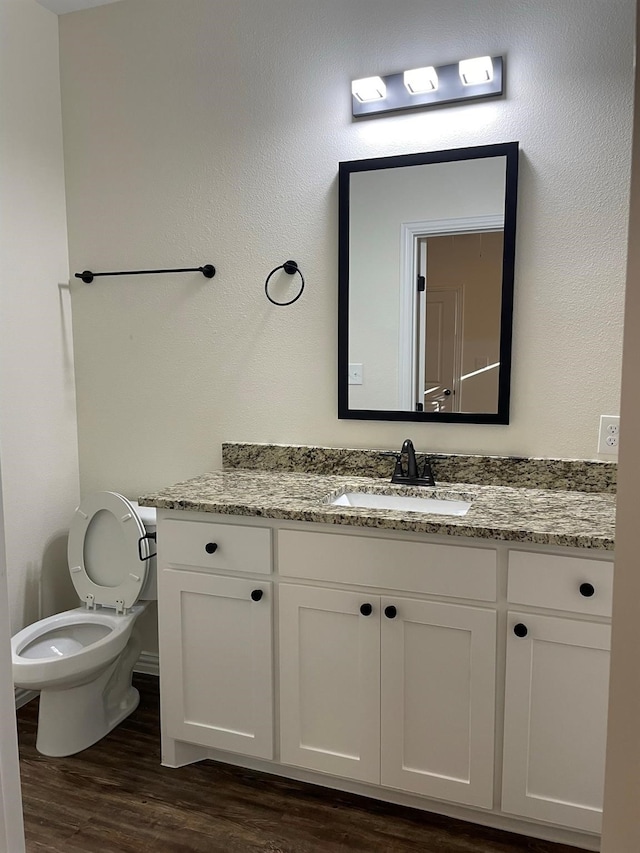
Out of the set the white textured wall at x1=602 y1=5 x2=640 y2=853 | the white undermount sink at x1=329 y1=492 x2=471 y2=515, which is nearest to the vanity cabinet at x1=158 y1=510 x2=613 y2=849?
the white undermount sink at x1=329 y1=492 x2=471 y2=515

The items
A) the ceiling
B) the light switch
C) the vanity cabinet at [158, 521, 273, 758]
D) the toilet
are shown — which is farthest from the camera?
the ceiling

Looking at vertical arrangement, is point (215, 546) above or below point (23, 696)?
above

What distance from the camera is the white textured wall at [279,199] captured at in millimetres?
2033

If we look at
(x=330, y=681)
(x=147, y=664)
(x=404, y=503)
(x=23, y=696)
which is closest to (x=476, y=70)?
(x=404, y=503)

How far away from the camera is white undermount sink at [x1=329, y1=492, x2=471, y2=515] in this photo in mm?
2053

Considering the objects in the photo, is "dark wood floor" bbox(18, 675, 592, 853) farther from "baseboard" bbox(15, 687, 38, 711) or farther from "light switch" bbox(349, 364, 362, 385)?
"light switch" bbox(349, 364, 362, 385)

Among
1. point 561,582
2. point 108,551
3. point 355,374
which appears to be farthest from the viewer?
point 108,551

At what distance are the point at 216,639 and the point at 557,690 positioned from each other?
100cm

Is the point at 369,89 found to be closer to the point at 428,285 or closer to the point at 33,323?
the point at 428,285

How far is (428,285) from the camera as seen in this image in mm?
2193

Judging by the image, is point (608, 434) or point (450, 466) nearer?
point (608, 434)

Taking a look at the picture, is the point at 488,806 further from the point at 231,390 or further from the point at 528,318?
the point at 231,390

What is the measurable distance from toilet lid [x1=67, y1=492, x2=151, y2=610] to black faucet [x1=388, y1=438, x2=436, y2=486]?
947 millimetres

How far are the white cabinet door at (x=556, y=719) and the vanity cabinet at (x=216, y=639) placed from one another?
2.36 ft
